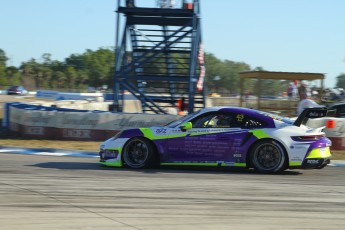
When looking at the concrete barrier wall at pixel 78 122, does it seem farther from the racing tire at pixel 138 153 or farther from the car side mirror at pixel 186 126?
the car side mirror at pixel 186 126

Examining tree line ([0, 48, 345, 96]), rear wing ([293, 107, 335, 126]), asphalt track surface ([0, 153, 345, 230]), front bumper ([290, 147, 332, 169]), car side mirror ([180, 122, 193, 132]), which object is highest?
tree line ([0, 48, 345, 96])

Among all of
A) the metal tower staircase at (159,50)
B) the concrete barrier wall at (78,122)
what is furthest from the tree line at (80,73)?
the concrete barrier wall at (78,122)

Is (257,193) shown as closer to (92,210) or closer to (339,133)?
(92,210)

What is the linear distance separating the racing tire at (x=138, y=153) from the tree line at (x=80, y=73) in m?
78.9

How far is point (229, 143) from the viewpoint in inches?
353

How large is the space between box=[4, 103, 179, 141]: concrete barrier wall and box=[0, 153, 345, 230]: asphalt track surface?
17.4 ft

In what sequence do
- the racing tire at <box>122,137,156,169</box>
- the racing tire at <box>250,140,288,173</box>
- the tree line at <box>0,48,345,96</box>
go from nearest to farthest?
the racing tire at <box>250,140,288,173</box> → the racing tire at <box>122,137,156,169</box> → the tree line at <box>0,48,345,96</box>

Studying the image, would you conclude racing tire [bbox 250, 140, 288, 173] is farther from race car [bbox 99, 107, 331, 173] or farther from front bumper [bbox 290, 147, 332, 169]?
front bumper [bbox 290, 147, 332, 169]

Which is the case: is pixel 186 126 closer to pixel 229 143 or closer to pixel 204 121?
pixel 204 121

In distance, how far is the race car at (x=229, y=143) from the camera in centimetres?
880

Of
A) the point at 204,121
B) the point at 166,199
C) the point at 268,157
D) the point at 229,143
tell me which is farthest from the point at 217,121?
the point at 166,199

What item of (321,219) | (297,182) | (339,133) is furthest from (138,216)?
(339,133)

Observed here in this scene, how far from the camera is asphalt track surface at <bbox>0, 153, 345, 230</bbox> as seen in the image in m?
5.40

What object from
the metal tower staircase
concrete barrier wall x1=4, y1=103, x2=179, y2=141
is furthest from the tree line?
concrete barrier wall x1=4, y1=103, x2=179, y2=141
